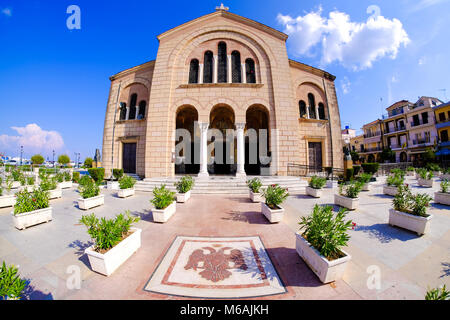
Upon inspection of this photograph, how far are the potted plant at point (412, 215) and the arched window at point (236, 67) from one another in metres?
12.2

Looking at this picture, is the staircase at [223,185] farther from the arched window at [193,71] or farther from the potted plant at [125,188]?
the arched window at [193,71]

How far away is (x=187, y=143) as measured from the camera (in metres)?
15.3

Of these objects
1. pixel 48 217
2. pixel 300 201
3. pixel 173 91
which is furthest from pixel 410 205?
pixel 173 91

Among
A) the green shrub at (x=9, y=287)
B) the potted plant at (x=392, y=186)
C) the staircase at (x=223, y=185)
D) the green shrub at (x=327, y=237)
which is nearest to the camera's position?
the green shrub at (x=9, y=287)

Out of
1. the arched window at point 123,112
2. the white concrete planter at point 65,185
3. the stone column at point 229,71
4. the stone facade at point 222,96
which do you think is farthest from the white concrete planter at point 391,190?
the arched window at point 123,112

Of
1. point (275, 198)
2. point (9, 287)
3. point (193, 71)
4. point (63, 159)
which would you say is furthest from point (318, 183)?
point (63, 159)

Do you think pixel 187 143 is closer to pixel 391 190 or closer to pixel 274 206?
pixel 274 206

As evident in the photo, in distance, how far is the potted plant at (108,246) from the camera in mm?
2668

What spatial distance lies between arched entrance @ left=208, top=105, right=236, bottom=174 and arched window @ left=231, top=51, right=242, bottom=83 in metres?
3.14

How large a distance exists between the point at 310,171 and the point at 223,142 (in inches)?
339

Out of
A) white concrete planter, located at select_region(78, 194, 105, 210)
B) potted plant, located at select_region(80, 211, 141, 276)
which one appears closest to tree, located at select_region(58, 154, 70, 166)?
white concrete planter, located at select_region(78, 194, 105, 210)
